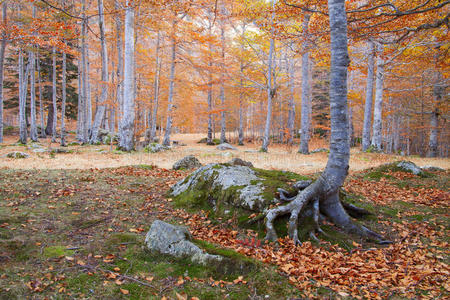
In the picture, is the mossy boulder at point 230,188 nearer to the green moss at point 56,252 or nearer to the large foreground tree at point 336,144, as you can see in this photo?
the large foreground tree at point 336,144

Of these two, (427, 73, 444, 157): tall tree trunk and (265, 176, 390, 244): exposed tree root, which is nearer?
(265, 176, 390, 244): exposed tree root

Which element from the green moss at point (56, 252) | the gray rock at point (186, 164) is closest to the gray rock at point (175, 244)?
the green moss at point (56, 252)

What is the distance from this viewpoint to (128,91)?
13.0m

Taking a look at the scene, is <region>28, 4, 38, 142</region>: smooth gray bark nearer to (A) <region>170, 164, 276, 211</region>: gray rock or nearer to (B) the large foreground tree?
(A) <region>170, 164, 276, 211</region>: gray rock

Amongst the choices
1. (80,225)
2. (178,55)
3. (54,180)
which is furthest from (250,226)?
(178,55)

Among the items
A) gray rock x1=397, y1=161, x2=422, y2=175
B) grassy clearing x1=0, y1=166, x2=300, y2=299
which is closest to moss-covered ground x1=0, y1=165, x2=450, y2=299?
grassy clearing x1=0, y1=166, x2=300, y2=299

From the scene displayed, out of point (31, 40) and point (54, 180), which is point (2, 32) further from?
point (54, 180)

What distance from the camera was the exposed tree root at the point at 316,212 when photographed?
3.75 m

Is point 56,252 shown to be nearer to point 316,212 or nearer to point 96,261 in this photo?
point 96,261

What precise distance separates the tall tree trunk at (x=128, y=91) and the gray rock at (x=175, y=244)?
37.0 ft

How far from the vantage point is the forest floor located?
246cm

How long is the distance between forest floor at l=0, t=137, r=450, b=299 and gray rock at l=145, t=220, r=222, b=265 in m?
0.10

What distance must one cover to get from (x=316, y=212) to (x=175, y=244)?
2.27m

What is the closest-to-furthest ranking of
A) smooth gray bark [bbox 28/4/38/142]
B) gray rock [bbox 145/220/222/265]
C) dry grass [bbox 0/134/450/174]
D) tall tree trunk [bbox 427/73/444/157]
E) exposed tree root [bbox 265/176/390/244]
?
gray rock [bbox 145/220/222/265], exposed tree root [bbox 265/176/390/244], dry grass [bbox 0/134/450/174], tall tree trunk [bbox 427/73/444/157], smooth gray bark [bbox 28/4/38/142]
